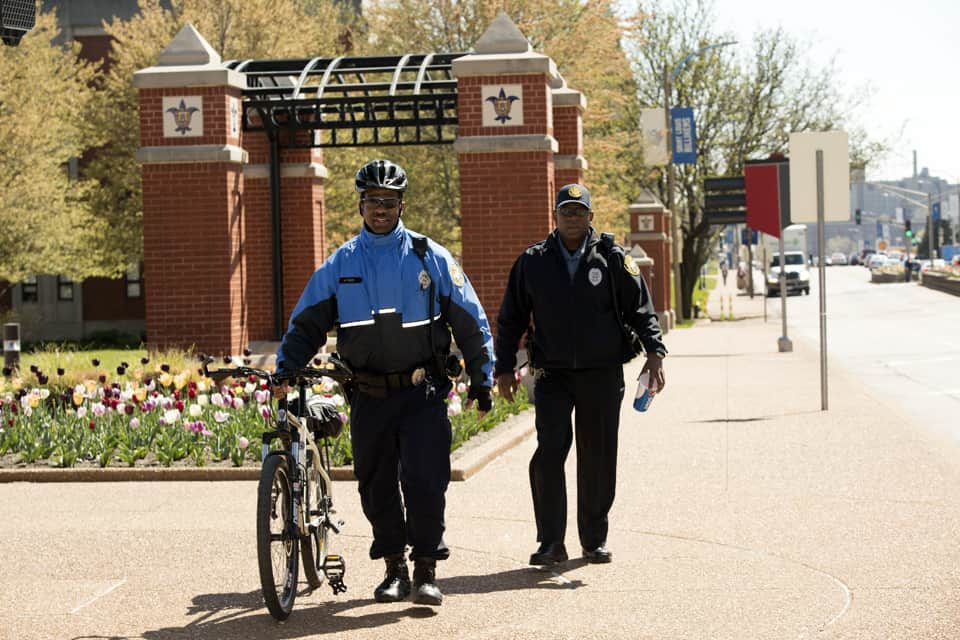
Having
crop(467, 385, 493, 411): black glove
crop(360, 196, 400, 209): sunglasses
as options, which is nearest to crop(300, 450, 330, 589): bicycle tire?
crop(467, 385, 493, 411): black glove

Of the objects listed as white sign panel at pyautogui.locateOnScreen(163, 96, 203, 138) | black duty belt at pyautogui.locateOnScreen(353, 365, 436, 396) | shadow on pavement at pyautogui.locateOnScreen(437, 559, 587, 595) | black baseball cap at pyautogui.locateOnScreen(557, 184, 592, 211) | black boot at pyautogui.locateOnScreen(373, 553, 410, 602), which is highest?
white sign panel at pyautogui.locateOnScreen(163, 96, 203, 138)

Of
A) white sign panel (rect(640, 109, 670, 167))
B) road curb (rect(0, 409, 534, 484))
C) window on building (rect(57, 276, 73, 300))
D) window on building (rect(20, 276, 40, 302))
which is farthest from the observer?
window on building (rect(57, 276, 73, 300))

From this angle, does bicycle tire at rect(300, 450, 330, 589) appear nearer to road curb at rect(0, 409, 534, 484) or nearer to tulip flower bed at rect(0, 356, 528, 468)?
road curb at rect(0, 409, 534, 484)

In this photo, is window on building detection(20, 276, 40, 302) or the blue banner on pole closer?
the blue banner on pole

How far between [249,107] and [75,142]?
16205 millimetres

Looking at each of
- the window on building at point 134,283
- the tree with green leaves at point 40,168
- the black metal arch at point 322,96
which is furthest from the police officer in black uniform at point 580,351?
the window on building at point 134,283

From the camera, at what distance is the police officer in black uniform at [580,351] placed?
24.3 feet

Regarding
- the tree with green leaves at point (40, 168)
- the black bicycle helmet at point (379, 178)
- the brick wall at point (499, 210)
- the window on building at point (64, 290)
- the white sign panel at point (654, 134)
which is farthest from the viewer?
the window on building at point (64, 290)

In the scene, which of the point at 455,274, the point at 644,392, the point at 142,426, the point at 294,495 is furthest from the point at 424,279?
the point at 142,426

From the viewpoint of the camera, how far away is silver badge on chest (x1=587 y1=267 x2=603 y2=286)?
7.41 metres

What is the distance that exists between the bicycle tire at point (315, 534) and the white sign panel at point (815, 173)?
955cm

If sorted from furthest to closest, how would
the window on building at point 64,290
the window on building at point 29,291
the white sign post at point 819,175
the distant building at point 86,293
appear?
the window on building at point 64,290
the window on building at point 29,291
the distant building at point 86,293
the white sign post at point 819,175

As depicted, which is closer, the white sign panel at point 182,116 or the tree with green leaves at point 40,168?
the white sign panel at point 182,116

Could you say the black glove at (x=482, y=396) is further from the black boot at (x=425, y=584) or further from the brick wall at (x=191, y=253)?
the brick wall at (x=191, y=253)
